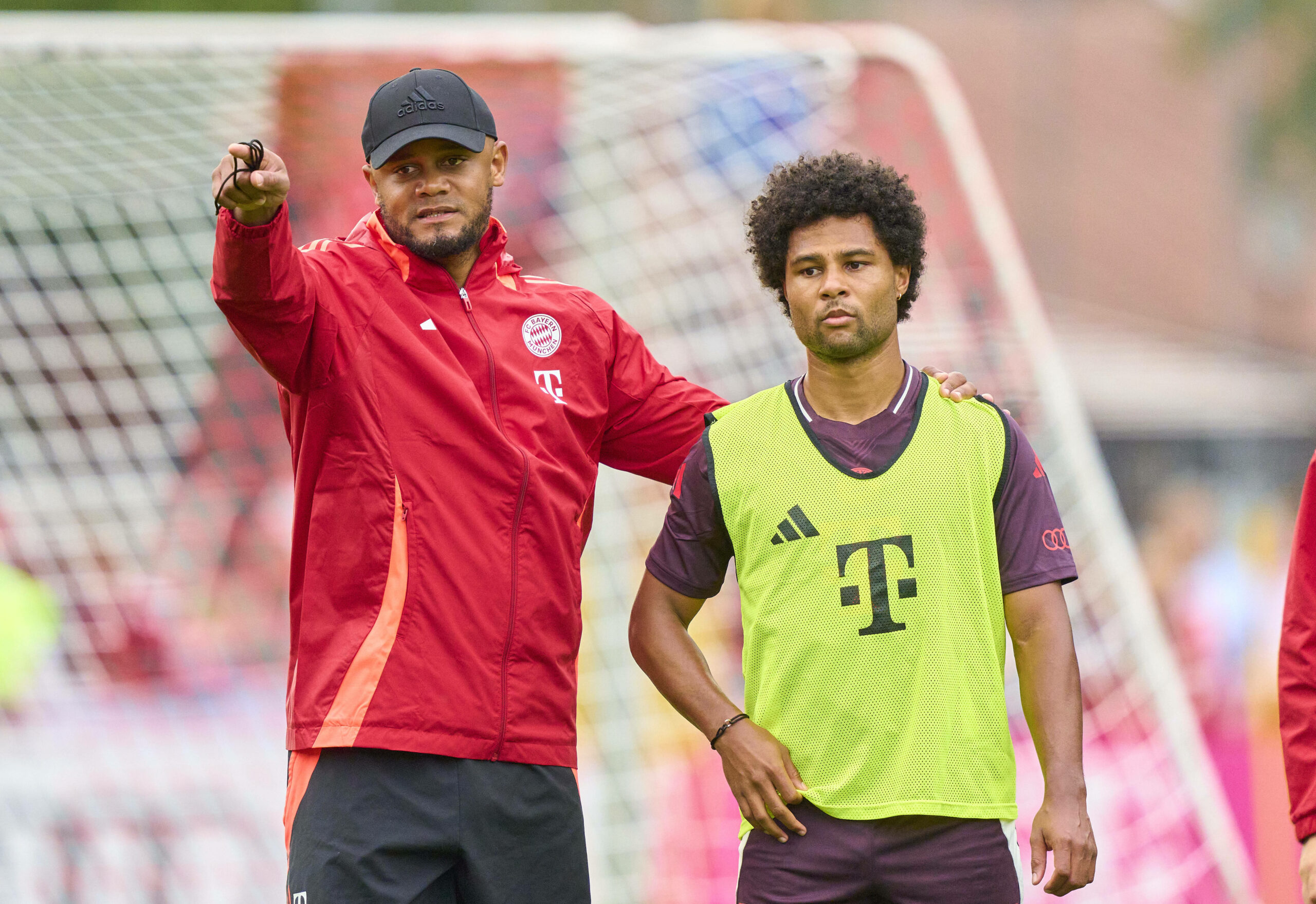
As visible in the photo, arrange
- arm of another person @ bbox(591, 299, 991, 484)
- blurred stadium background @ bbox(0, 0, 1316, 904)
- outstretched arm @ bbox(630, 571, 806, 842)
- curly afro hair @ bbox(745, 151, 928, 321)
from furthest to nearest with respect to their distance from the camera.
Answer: blurred stadium background @ bbox(0, 0, 1316, 904)
arm of another person @ bbox(591, 299, 991, 484)
curly afro hair @ bbox(745, 151, 928, 321)
outstretched arm @ bbox(630, 571, 806, 842)

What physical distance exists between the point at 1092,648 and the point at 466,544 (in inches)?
107

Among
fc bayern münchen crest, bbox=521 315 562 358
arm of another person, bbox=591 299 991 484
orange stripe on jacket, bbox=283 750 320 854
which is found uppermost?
fc bayern münchen crest, bbox=521 315 562 358

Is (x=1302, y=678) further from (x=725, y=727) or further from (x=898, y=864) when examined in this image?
(x=725, y=727)

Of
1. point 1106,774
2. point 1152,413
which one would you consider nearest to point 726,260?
point 1106,774

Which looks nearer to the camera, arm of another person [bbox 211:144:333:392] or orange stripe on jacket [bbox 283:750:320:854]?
arm of another person [bbox 211:144:333:392]

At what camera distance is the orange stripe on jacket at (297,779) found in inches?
103

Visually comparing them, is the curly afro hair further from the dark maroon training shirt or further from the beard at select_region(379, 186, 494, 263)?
the beard at select_region(379, 186, 494, 263)

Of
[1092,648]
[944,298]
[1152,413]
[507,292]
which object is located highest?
[1152,413]

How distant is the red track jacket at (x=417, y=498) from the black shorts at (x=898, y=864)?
492 mm

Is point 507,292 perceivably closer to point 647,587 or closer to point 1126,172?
point 647,587

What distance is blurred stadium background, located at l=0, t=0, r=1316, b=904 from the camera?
4617mm

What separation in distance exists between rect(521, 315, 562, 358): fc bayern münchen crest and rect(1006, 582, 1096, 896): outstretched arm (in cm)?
100

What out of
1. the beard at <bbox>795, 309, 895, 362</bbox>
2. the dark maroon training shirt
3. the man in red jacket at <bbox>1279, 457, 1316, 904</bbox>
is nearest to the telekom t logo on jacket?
the dark maroon training shirt

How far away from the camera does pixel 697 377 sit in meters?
4.93
